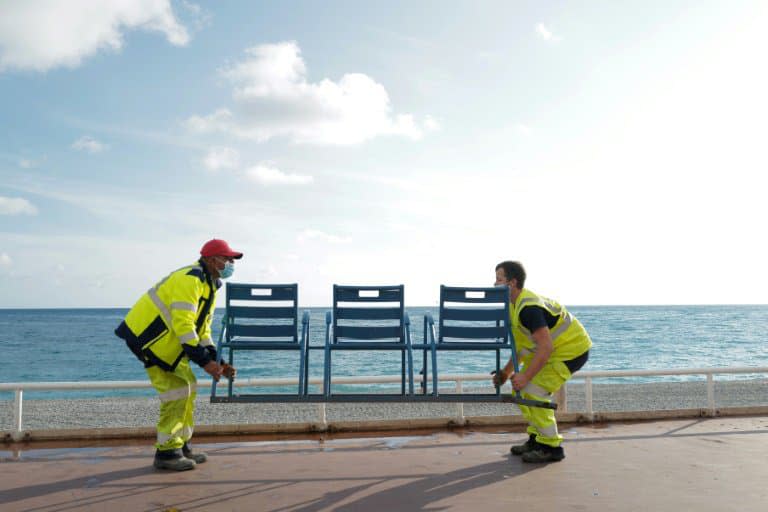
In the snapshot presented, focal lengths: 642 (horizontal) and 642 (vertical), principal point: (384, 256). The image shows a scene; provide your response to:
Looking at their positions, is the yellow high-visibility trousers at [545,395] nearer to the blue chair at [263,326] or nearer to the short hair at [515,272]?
the short hair at [515,272]

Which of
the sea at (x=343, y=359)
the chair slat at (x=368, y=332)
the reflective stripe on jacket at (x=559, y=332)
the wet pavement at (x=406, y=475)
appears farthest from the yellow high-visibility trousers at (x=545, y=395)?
the sea at (x=343, y=359)

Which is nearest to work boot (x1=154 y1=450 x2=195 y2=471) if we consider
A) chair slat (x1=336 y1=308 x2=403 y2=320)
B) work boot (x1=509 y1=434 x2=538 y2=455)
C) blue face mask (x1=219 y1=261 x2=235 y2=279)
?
blue face mask (x1=219 y1=261 x2=235 y2=279)

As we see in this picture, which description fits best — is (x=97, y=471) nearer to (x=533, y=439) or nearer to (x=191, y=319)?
(x=191, y=319)

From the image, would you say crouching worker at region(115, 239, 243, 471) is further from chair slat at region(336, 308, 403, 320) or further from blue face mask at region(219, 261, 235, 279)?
chair slat at region(336, 308, 403, 320)

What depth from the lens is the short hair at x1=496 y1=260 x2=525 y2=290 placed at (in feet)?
18.5

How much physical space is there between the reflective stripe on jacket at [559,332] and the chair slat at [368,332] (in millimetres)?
1014

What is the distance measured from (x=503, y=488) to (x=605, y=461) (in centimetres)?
131

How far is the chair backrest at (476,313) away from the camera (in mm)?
5359

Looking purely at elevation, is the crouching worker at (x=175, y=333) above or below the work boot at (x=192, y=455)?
above

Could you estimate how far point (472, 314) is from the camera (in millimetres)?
5520

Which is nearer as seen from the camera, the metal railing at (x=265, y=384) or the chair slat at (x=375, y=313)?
the chair slat at (x=375, y=313)

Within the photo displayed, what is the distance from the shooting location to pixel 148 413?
1664 cm

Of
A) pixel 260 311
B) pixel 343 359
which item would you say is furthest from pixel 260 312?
pixel 343 359

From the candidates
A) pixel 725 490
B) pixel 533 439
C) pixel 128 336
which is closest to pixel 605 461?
pixel 533 439
